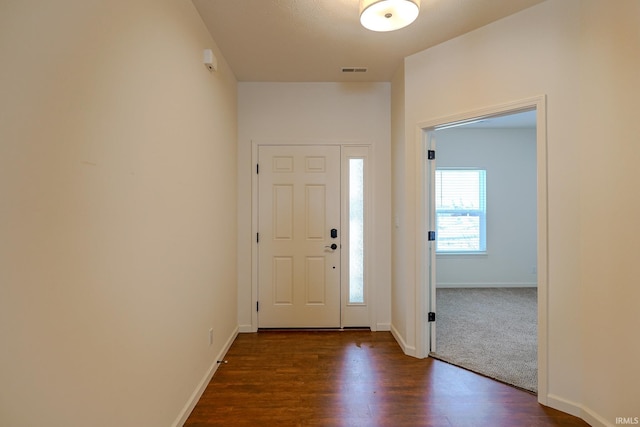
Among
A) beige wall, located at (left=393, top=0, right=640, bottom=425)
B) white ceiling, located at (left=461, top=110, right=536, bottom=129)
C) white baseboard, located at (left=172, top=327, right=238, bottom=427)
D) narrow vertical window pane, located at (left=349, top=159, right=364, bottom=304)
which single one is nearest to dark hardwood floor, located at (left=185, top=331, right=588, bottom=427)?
white baseboard, located at (left=172, top=327, right=238, bottom=427)

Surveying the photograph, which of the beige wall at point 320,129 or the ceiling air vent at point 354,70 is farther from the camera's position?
the beige wall at point 320,129

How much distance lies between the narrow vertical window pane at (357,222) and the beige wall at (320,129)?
0.14 m

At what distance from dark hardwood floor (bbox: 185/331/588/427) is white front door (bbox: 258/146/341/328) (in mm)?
518

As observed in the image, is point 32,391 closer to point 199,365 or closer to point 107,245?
point 107,245

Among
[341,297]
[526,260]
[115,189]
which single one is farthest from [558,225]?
[526,260]

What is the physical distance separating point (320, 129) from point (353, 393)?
2624 millimetres

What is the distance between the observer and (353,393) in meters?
2.23

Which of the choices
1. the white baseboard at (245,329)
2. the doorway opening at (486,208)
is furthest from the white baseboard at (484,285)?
the white baseboard at (245,329)

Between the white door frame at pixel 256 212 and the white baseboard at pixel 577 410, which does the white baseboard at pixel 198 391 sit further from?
the white baseboard at pixel 577 410

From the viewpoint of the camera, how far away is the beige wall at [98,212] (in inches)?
33.1

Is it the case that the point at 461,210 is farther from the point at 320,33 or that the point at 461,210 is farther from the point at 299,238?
the point at 320,33

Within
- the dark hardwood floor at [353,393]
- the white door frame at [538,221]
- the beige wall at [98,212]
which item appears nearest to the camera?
the beige wall at [98,212]

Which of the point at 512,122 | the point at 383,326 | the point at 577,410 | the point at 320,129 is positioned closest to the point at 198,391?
the point at 383,326

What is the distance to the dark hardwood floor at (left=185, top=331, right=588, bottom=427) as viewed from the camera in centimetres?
195
